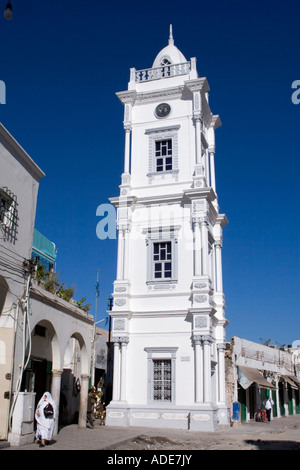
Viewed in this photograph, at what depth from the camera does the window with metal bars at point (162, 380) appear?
1855 centimetres

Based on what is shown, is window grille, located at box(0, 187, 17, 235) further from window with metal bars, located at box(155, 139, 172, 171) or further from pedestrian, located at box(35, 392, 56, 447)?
window with metal bars, located at box(155, 139, 172, 171)

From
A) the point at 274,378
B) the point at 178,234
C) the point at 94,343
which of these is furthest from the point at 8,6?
the point at 274,378

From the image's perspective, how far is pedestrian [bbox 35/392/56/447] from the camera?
11562 millimetres

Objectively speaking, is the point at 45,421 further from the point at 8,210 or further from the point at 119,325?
the point at 119,325

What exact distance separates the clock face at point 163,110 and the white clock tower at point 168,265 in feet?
0.15

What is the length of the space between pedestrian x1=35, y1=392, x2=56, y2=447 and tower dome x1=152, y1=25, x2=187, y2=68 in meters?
17.6

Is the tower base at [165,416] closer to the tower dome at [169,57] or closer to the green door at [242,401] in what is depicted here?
the green door at [242,401]

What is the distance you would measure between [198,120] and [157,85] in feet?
9.96

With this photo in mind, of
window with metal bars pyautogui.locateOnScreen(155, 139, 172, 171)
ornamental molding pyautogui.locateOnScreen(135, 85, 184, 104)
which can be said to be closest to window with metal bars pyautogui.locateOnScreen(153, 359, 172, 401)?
window with metal bars pyautogui.locateOnScreen(155, 139, 172, 171)

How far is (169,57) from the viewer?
79.7 ft

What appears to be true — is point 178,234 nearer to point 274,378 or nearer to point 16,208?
point 16,208

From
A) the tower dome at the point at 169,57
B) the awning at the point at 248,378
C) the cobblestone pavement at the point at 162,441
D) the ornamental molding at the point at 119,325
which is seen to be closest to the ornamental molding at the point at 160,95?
the tower dome at the point at 169,57

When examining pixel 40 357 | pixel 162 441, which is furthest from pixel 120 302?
pixel 162 441

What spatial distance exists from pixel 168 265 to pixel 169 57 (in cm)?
1084
